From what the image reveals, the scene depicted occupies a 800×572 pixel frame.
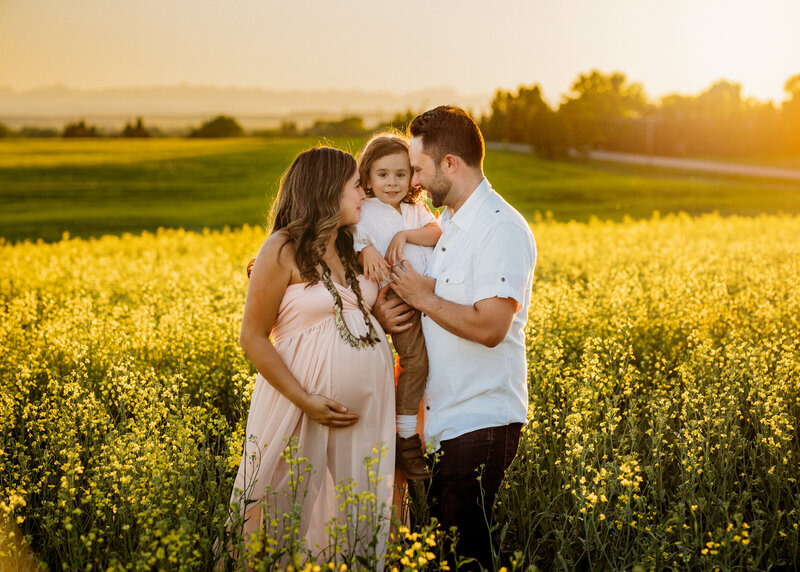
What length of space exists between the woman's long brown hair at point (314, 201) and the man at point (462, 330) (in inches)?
14.7

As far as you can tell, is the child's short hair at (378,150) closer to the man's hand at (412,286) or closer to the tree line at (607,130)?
the man's hand at (412,286)

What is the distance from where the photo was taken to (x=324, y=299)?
3.56m

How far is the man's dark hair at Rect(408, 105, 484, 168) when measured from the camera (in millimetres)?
3527

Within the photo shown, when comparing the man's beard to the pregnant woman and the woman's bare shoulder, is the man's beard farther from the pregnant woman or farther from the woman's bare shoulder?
the woman's bare shoulder

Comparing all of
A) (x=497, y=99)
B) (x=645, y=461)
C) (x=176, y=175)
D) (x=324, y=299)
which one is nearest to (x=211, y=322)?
(x=324, y=299)

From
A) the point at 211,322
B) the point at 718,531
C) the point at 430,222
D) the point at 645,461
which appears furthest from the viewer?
the point at 211,322

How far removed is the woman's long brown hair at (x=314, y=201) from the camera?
139 inches

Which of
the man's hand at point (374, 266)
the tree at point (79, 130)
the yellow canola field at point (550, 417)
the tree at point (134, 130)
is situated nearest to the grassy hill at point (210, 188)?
the tree at point (79, 130)

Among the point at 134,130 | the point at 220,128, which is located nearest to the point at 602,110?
the point at 220,128

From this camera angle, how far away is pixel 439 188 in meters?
3.62

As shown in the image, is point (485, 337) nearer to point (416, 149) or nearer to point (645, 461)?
point (416, 149)

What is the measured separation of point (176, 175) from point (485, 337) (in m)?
44.1

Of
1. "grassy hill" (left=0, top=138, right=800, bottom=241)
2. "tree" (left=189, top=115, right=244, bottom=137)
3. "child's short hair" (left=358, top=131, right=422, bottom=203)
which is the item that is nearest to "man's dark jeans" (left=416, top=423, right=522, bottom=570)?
"child's short hair" (left=358, top=131, right=422, bottom=203)

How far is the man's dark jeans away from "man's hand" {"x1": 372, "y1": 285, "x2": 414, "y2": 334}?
1.99 ft
